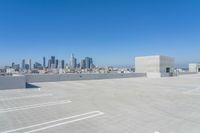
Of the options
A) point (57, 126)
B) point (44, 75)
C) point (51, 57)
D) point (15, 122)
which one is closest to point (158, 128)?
point (57, 126)

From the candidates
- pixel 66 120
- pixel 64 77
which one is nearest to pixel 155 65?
pixel 64 77

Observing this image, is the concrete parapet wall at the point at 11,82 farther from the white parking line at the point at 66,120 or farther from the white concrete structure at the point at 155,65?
the white concrete structure at the point at 155,65

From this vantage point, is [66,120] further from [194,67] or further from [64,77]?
[194,67]

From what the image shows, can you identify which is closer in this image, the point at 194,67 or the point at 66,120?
the point at 66,120

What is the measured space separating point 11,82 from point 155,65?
2594 cm

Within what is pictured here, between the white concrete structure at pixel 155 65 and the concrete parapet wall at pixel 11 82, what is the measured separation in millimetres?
21600

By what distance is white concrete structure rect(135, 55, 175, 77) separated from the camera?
31672 mm

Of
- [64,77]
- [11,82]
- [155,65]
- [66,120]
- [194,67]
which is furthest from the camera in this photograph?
[194,67]

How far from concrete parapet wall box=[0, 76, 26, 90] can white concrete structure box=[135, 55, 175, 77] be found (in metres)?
21.6

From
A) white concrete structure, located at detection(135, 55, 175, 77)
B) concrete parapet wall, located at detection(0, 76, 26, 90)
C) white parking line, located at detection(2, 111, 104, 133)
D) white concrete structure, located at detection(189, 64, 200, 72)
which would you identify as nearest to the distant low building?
white concrete structure, located at detection(189, 64, 200, 72)

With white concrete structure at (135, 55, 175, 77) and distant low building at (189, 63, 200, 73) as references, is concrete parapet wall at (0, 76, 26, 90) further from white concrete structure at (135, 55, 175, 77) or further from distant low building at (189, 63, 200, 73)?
distant low building at (189, 63, 200, 73)

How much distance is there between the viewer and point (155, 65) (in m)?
31.9

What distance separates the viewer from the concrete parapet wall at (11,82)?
11.3m

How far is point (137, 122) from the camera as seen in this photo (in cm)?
465
